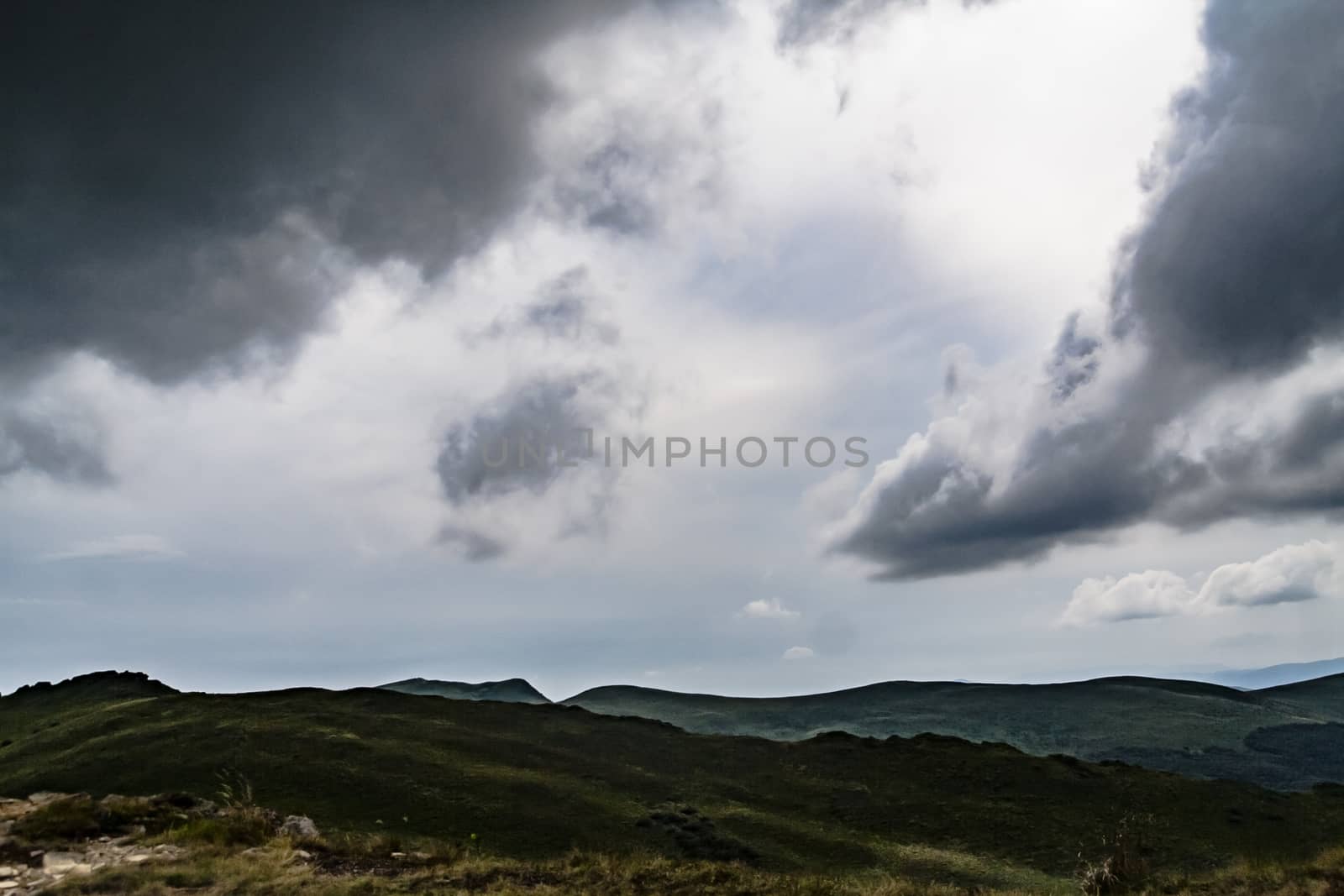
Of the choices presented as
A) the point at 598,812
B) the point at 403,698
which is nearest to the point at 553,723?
the point at 403,698

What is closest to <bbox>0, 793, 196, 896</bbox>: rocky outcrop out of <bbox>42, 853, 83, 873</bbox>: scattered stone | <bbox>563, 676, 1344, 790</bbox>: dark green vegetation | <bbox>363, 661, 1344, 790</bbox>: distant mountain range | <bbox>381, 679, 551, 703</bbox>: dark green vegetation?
<bbox>42, 853, 83, 873</bbox>: scattered stone

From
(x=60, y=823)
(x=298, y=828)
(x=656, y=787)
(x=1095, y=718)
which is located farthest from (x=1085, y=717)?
(x=60, y=823)

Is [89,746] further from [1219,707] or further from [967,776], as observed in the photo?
[1219,707]

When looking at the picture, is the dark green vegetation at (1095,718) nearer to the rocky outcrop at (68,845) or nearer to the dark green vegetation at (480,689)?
the dark green vegetation at (480,689)

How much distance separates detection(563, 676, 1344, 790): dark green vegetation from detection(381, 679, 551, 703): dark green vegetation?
12.9 meters

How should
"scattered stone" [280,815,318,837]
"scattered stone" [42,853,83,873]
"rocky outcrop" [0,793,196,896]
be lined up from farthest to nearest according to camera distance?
1. "scattered stone" [280,815,318,837]
2. "scattered stone" [42,853,83,873]
3. "rocky outcrop" [0,793,196,896]

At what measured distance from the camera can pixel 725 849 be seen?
117ft

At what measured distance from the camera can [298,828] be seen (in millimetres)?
28625

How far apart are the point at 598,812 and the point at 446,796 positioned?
7051mm

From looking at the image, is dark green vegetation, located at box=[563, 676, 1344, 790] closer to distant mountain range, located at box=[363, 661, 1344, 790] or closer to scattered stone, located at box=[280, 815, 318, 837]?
distant mountain range, located at box=[363, 661, 1344, 790]

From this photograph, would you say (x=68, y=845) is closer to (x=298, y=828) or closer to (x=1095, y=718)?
(x=298, y=828)

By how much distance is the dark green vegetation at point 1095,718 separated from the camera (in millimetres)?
96062

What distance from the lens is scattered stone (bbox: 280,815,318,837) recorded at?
2780 cm

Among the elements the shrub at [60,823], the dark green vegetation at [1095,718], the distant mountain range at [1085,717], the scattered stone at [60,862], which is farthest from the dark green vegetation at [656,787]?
the dark green vegetation at [1095,718]
